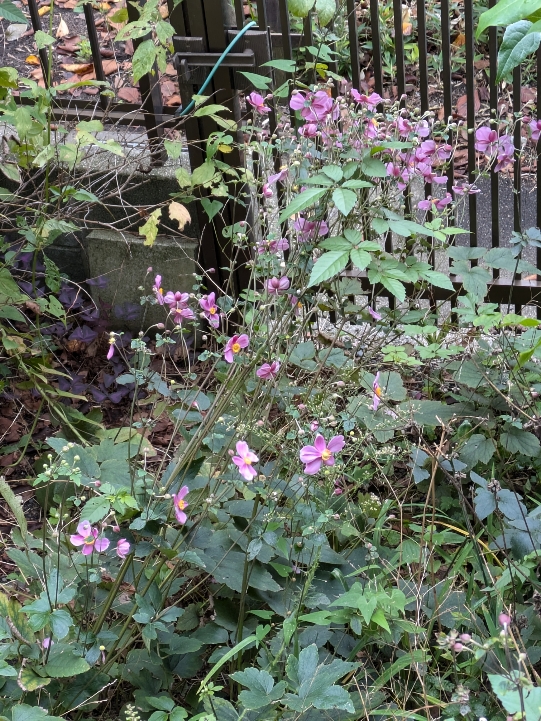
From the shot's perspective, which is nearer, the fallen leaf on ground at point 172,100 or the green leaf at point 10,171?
the green leaf at point 10,171

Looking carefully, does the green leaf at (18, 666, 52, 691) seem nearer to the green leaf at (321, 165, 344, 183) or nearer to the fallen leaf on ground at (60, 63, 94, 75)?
the green leaf at (321, 165, 344, 183)

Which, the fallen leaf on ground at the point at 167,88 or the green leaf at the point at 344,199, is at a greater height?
the green leaf at the point at 344,199

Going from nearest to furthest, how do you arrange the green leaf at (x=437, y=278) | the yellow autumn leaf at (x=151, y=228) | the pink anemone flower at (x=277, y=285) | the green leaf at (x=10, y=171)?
the pink anemone flower at (x=277, y=285) < the green leaf at (x=437, y=278) < the green leaf at (x=10, y=171) < the yellow autumn leaf at (x=151, y=228)

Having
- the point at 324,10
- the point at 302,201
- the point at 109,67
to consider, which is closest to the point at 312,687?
the point at 302,201

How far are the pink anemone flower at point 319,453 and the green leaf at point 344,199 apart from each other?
1.96 feet

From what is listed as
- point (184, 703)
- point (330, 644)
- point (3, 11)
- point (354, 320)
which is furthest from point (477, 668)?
point (3, 11)

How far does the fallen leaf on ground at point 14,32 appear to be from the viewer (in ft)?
17.1

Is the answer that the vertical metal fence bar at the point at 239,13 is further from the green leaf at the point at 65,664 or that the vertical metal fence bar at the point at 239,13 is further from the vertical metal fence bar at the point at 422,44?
the green leaf at the point at 65,664

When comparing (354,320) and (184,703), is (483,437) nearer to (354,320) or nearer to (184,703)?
(354,320)

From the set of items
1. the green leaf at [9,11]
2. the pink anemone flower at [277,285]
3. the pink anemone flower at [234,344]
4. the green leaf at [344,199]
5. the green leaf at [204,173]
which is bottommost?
the pink anemone flower at [234,344]

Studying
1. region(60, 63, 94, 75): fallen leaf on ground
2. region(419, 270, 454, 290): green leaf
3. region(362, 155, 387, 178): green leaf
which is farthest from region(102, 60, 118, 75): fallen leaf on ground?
region(362, 155, 387, 178): green leaf

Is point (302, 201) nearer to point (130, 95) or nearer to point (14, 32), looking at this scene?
point (130, 95)

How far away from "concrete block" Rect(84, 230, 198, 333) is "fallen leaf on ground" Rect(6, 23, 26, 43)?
2.14 metres

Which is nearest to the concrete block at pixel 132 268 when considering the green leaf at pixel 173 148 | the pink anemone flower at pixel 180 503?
the green leaf at pixel 173 148
